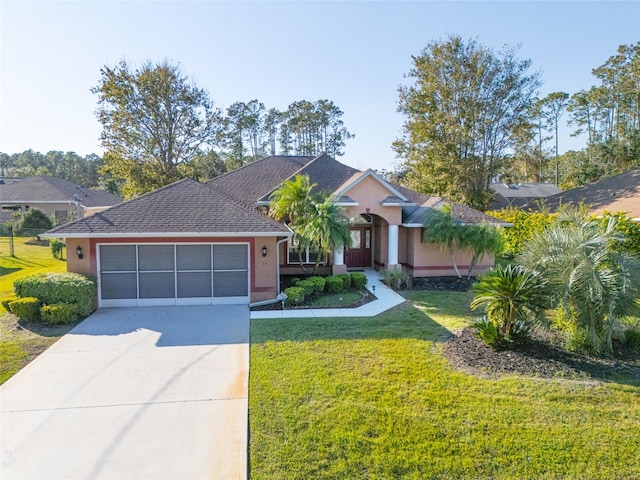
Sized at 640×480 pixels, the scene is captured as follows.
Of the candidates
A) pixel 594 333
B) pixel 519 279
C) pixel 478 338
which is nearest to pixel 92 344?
pixel 478 338

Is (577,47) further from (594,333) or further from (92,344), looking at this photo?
(92,344)

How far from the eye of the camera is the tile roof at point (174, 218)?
12.1 m

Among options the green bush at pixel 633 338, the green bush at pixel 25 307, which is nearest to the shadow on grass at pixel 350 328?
the green bush at pixel 633 338

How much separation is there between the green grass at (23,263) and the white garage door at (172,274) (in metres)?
3.35

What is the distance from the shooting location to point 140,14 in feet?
38.0

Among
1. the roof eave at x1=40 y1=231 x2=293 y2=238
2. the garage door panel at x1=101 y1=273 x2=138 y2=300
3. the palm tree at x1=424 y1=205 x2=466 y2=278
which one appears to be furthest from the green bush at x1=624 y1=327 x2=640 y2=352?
the garage door panel at x1=101 y1=273 x2=138 y2=300

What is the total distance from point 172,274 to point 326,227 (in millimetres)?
5500

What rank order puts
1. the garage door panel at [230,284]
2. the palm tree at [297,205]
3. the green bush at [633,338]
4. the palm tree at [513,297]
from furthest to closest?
1. the palm tree at [297,205]
2. the garage door panel at [230,284]
3. the green bush at [633,338]
4. the palm tree at [513,297]

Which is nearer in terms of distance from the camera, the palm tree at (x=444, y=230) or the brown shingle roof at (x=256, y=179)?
the palm tree at (x=444, y=230)

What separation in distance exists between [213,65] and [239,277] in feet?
32.3

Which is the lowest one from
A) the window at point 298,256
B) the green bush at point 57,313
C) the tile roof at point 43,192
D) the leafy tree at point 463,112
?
the green bush at point 57,313

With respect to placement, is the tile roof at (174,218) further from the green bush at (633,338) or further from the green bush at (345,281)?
the green bush at (633,338)

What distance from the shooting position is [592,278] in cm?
775

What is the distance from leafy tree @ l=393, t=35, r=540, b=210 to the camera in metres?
27.0
